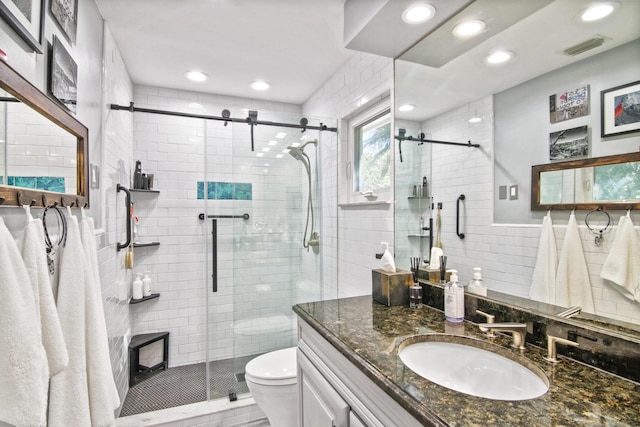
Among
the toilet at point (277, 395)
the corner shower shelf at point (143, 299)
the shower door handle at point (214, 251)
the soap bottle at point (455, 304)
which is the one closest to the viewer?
the soap bottle at point (455, 304)

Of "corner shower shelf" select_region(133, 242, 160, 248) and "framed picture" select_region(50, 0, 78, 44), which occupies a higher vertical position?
"framed picture" select_region(50, 0, 78, 44)

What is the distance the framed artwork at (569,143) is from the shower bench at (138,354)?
3054 millimetres

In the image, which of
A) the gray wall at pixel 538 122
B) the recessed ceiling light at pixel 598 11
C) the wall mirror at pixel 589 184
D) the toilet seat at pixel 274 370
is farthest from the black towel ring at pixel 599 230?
the toilet seat at pixel 274 370

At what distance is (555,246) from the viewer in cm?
99

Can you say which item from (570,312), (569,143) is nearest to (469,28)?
(569,143)

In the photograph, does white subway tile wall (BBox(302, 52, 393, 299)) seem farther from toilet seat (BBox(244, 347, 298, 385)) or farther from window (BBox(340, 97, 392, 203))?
toilet seat (BBox(244, 347, 298, 385))

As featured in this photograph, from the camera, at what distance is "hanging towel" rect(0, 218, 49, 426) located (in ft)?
→ 2.37

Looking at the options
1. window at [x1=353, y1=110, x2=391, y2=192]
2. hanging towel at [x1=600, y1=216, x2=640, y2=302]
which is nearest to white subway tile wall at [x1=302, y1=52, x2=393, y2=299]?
window at [x1=353, y1=110, x2=391, y2=192]

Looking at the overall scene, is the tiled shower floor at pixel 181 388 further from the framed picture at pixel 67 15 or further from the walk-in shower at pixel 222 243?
the framed picture at pixel 67 15

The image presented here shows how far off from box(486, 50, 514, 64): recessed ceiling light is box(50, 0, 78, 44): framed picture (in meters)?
1.68

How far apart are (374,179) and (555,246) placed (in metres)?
1.24

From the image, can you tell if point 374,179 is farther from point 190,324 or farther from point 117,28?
point 190,324

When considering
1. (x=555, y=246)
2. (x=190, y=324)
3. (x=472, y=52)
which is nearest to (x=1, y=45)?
(x=472, y=52)

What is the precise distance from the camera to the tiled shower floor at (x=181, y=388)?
2.22 meters
